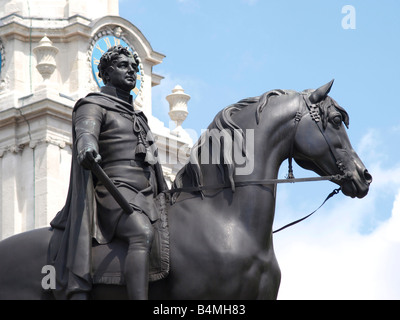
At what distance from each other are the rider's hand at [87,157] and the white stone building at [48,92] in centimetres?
3118

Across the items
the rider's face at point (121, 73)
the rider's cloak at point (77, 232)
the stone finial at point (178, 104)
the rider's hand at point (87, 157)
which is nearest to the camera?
the rider's hand at point (87, 157)

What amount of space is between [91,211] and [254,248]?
1.47 meters

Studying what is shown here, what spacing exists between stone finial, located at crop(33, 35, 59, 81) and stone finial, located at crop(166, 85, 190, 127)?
5.40 metres

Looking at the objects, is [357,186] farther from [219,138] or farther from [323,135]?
[219,138]

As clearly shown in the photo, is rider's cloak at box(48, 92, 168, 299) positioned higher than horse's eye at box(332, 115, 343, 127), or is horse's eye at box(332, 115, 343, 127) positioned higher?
horse's eye at box(332, 115, 343, 127)

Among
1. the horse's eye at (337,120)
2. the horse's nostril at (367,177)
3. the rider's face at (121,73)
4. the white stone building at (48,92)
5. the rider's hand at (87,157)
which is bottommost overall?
the horse's nostril at (367,177)

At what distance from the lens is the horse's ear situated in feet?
40.2

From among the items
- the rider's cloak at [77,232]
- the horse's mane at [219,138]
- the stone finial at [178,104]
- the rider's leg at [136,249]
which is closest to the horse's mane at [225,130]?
the horse's mane at [219,138]

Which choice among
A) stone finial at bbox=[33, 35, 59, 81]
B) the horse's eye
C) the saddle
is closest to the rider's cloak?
the saddle

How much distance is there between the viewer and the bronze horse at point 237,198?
11.7 m

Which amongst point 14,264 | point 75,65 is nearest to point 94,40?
point 75,65

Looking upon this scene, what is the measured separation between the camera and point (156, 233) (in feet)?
38.8

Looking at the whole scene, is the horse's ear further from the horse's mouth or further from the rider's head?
the rider's head

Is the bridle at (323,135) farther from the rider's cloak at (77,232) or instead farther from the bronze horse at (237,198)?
the rider's cloak at (77,232)
